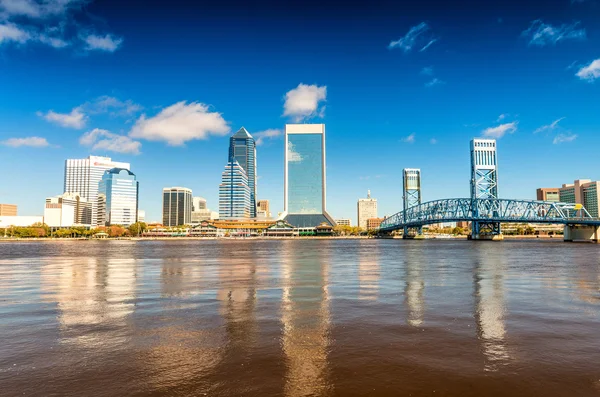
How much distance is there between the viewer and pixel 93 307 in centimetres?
1902

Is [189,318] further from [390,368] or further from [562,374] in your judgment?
[562,374]

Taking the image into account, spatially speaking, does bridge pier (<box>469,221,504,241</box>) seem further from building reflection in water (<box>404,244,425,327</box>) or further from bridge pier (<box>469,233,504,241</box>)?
building reflection in water (<box>404,244,425,327</box>)

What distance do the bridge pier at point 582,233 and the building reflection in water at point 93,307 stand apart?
154655mm

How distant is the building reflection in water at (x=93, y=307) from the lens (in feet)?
44.0

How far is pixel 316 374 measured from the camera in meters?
9.84

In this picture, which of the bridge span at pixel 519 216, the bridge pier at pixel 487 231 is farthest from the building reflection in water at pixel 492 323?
the bridge pier at pixel 487 231

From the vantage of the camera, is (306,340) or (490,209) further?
(490,209)

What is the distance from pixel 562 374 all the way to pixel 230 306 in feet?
44.8

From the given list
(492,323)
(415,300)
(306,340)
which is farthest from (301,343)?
(415,300)

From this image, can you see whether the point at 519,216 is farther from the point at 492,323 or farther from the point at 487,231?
the point at 492,323

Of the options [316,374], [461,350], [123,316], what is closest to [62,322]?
[123,316]

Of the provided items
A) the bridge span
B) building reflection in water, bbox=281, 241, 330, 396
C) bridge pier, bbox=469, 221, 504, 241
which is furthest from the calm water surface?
bridge pier, bbox=469, 221, 504, 241

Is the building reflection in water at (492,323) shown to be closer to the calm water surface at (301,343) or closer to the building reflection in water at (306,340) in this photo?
the calm water surface at (301,343)

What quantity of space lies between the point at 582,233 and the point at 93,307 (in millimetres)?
167807
